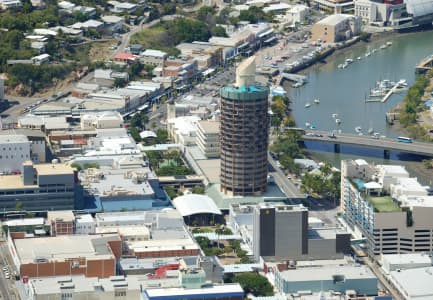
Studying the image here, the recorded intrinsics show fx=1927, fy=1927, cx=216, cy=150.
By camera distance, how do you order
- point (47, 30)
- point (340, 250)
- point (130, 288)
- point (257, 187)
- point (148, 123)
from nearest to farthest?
1. point (130, 288)
2. point (340, 250)
3. point (257, 187)
4. point (148, 123)
5. point (47, 30)

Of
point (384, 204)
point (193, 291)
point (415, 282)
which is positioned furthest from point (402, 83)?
point (193, 291)

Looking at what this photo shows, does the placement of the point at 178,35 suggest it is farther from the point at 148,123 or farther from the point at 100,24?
the point at 148,123

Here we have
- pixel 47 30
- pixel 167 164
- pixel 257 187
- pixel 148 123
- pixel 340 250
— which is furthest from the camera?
pixel 47 30

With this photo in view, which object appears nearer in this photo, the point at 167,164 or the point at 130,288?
the point at 130,288

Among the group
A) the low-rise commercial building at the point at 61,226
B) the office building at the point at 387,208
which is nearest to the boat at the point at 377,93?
the office building at the point at 387,208

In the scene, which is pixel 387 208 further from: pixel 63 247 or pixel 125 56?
pixel 125 56

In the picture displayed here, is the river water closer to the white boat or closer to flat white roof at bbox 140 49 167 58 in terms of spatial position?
the white boat

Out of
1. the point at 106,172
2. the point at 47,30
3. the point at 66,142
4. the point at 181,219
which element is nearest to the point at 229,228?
the point at 181,219

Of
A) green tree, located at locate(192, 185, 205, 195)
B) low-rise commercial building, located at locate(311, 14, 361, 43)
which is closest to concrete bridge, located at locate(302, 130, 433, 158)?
green tree, located at locate(192, 185, 205, 195)
